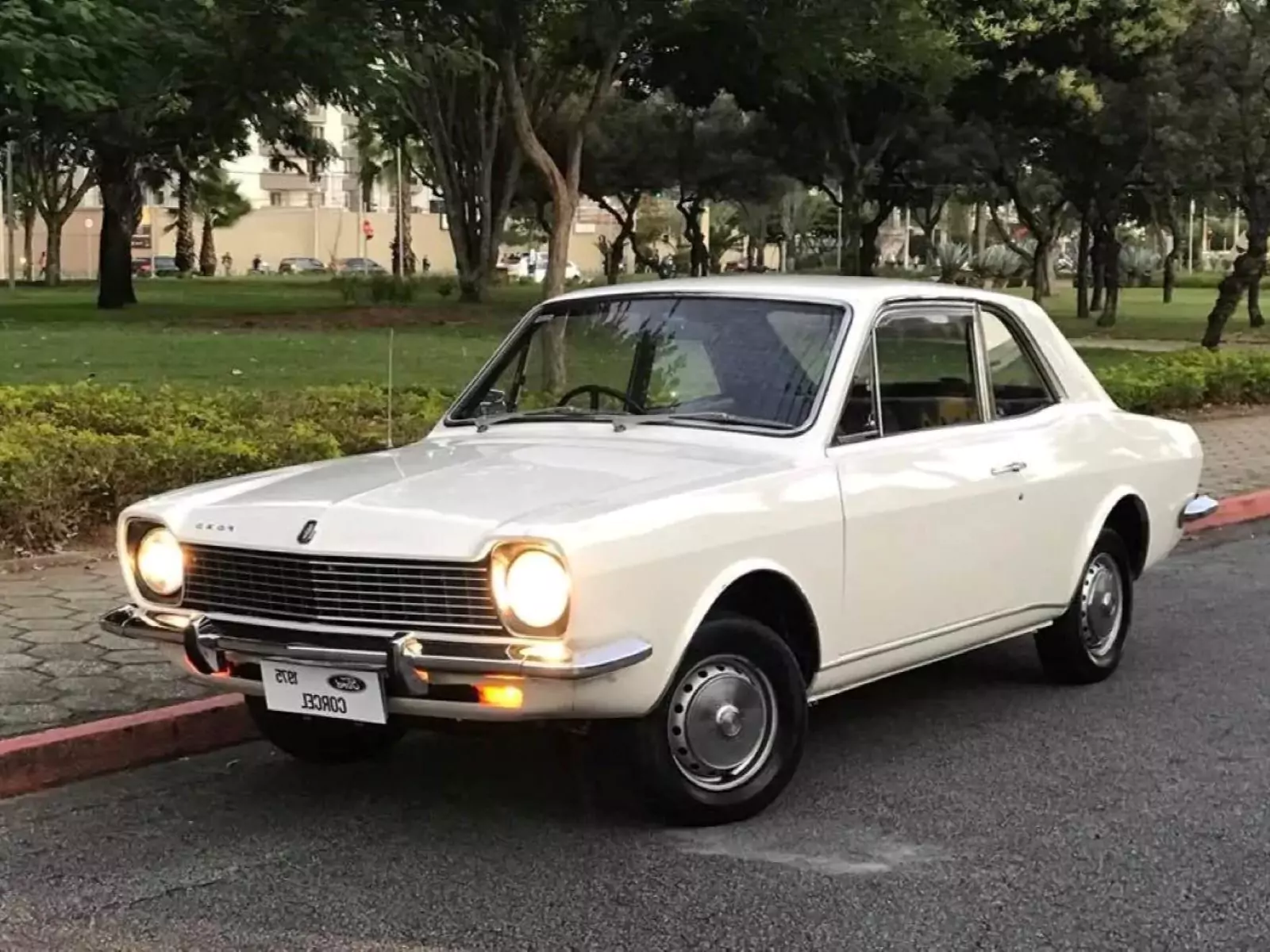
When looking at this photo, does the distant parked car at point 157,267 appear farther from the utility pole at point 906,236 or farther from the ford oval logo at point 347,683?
the ford oval logo at point 347,683

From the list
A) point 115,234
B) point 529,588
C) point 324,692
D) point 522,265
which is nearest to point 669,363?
point 529,588

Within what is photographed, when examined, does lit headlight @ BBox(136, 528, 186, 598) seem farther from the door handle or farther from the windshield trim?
the door handle

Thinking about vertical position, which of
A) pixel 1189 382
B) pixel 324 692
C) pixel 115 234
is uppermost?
pixel 115 234

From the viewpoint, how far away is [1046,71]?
28.6 m


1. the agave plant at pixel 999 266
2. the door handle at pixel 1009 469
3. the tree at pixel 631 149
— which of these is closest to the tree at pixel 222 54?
the door handle at pixel 1009 469

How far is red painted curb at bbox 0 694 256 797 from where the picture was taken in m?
5.45

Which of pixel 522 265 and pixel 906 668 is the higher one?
pixel 522 265

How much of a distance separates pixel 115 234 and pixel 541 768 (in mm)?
33432

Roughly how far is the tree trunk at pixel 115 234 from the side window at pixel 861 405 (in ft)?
104

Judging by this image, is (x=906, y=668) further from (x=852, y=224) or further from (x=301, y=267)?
(x=301, y=267)

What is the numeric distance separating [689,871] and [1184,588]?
5.33 meters

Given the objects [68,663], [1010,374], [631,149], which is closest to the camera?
[1010,374]

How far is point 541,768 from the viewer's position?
561cm

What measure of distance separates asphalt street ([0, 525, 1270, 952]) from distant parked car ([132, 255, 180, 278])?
72.8 metres
